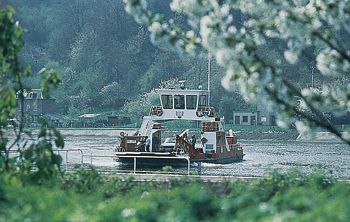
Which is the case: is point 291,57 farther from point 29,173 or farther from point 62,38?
point 62,38

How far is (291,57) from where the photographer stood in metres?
9.09

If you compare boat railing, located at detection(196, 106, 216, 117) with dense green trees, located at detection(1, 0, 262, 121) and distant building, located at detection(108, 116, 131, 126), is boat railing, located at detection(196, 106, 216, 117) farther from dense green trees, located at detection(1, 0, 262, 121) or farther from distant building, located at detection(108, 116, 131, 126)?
distant building, located at detection(108, 116, 131, 126)

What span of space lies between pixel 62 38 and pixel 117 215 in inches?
5510

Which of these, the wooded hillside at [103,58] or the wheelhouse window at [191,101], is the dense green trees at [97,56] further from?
the wheelhouse window at [191,101]

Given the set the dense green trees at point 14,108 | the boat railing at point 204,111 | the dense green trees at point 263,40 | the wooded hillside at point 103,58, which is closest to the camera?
the dense green trees at point 263,40

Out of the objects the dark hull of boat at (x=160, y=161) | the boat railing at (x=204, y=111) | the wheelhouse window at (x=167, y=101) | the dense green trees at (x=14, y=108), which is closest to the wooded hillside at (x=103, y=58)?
the boat railing at (x=204, y=111)

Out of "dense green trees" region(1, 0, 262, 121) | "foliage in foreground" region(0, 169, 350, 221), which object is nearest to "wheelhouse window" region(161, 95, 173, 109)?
"foliage in foreground" region(0, 169, 350, 221)

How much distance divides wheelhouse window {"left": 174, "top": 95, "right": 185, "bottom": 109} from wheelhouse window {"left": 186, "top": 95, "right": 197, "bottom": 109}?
284 mm

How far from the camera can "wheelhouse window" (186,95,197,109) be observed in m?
37.5

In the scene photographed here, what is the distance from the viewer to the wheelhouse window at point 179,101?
37.5 metres

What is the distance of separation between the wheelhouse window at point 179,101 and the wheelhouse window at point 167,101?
313 mm

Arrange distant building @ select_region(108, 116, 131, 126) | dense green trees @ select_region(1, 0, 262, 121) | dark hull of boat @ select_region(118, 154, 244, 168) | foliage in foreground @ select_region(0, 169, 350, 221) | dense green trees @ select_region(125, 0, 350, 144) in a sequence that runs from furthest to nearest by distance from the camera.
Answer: dense green trees @ select_region(1, 0, 262, 121), distant building @ select_region(108, 116, 131, 126), dark hull of boat @ select_region(118, 154, 244, 168), dense green trees @ select_region(125, 0, 350, 144), foliage in foreground @ select_region(0, 169, 350, 221)

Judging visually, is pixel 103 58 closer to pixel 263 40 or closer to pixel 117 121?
pixel 117 121

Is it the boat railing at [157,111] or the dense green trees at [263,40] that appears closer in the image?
the dense green trees at [263,40]
